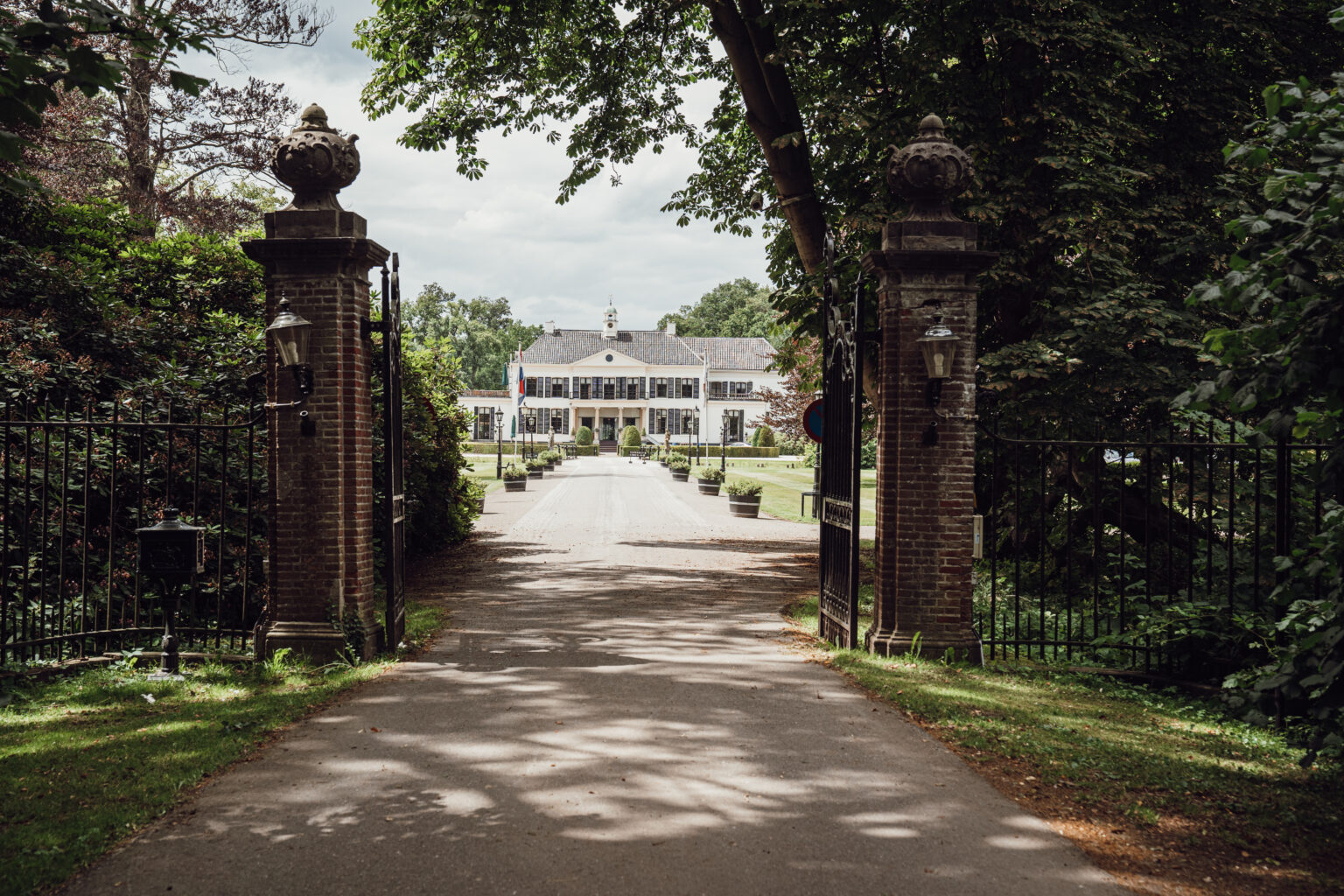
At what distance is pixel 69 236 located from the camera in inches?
404

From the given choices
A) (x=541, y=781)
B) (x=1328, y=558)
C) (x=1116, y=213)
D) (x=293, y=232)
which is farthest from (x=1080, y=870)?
(x=1116, y=213)

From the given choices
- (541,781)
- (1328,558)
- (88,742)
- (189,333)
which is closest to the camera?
(1328,558)

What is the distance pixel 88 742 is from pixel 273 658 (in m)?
1.60

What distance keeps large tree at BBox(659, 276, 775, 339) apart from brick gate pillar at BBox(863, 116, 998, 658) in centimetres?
8221

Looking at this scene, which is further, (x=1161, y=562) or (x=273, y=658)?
(x=1161, y=562)

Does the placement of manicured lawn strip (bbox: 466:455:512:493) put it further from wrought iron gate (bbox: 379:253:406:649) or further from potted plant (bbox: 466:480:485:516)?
wrought iron gate (bbox: 379:253:406:649)

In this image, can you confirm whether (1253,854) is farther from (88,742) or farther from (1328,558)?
(88,742)

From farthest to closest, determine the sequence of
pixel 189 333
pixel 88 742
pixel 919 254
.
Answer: pixel 189 333 → pixel 919 254 → pixel 88 742

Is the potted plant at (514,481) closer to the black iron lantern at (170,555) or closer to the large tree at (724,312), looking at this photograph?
the black iron lantern at (170,555)

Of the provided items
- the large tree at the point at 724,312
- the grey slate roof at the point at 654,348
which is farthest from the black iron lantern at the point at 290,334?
the large tree at the point at 724,312

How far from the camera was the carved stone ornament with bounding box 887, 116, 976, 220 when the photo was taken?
6.50 metres

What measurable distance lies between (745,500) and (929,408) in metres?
14.9

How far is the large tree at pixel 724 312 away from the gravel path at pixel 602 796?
8279 centimetres

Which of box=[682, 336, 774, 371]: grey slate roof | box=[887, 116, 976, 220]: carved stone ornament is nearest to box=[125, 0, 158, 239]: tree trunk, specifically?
box=[887, 116, 976, 220]: carved stone ornament
